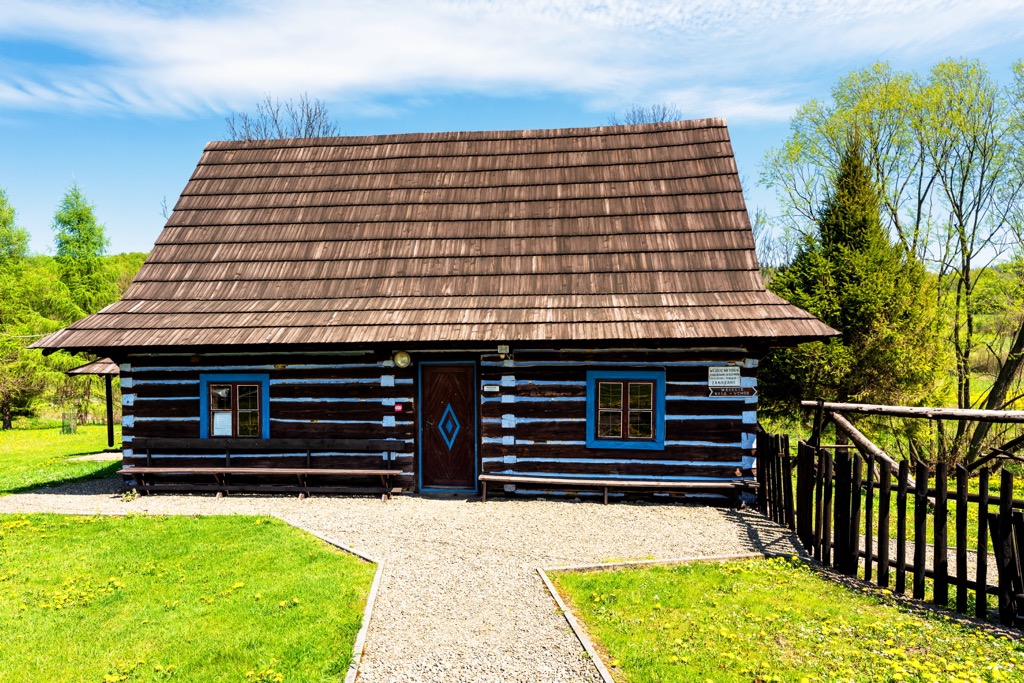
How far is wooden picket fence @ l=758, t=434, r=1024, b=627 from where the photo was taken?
603cm

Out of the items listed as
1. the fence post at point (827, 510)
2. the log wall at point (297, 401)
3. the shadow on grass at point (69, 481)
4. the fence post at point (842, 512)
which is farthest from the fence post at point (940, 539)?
the shadow on grass at point (69, 481)

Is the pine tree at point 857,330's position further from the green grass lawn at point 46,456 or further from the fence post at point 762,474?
the green grass lawn at point 46,456

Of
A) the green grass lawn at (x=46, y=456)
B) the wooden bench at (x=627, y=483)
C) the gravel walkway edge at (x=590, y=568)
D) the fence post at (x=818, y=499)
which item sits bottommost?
the green grass lawn at (x=46, y=456)

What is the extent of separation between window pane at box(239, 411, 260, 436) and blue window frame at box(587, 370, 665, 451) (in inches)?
237

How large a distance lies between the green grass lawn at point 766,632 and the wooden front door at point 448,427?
457 centimetres

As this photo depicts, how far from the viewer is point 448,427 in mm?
11602

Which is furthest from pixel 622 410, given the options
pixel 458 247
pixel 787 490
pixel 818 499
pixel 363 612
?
pixel 363 612

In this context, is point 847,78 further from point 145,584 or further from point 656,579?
point 145,584

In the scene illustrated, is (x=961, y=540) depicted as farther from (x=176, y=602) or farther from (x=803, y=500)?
(x=176, y=602)

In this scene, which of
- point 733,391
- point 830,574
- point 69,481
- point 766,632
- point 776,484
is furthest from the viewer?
point 69,481

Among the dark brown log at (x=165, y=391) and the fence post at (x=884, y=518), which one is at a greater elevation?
the dark brown log at (x=165, y=391)

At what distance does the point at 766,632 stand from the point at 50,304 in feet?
109

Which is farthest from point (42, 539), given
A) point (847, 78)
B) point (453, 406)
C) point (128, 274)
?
point (128, 274)

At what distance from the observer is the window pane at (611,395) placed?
36.1ft
